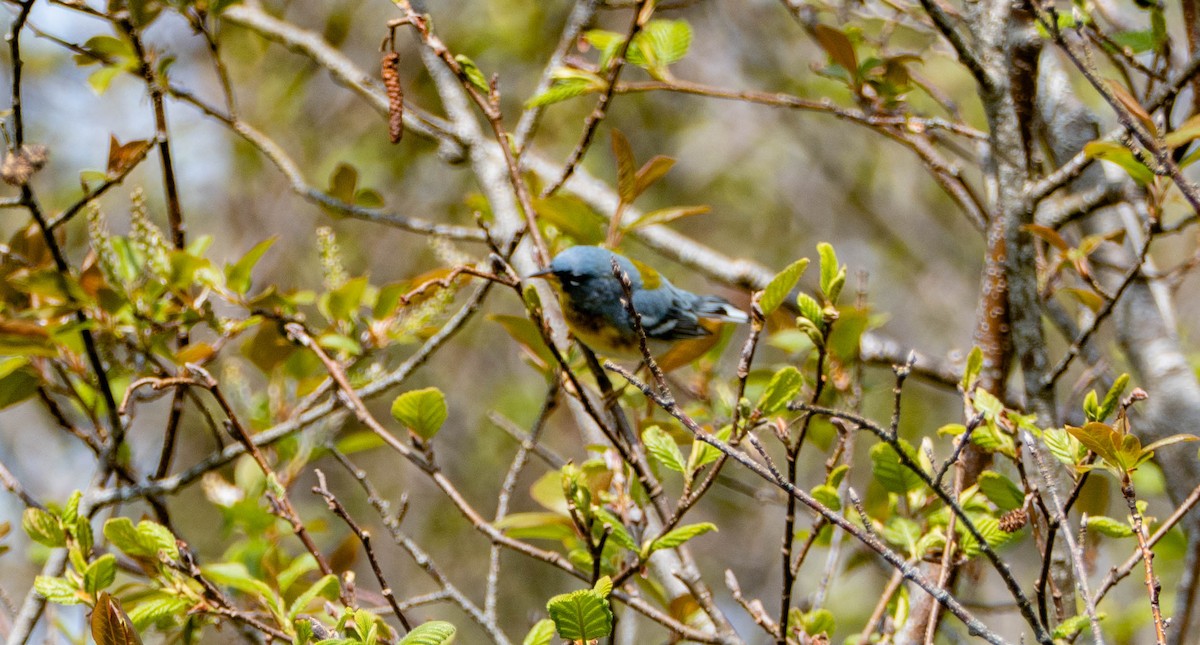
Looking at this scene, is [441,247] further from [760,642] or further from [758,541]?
[758,541]

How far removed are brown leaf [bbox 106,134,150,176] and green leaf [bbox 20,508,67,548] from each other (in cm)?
60

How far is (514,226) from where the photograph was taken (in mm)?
2049

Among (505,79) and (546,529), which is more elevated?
(505,79)

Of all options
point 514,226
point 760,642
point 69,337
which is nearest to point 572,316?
point 514,226

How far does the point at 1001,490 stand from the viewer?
1.28 meters

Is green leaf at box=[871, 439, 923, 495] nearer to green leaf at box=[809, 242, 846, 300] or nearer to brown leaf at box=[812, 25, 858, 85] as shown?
green leaf at box=[809, 242, 846, 300]

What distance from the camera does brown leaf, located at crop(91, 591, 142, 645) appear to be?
1.06 m

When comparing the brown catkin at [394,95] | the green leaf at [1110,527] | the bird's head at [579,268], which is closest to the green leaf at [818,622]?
the green leaf at [1110,527]

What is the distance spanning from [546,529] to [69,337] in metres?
0.90

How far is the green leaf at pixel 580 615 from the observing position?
98cm

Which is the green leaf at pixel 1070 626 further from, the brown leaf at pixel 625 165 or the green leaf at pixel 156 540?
the green leaf at pixel 156 540

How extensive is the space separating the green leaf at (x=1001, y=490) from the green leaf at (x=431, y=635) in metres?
0.74

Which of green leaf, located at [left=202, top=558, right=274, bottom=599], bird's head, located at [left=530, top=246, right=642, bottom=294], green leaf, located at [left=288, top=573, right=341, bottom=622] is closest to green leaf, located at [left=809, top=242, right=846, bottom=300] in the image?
bird's head, located at [left=530, top=246, right=642, bottom=294]

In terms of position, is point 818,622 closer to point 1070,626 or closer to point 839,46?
point 1070,626
